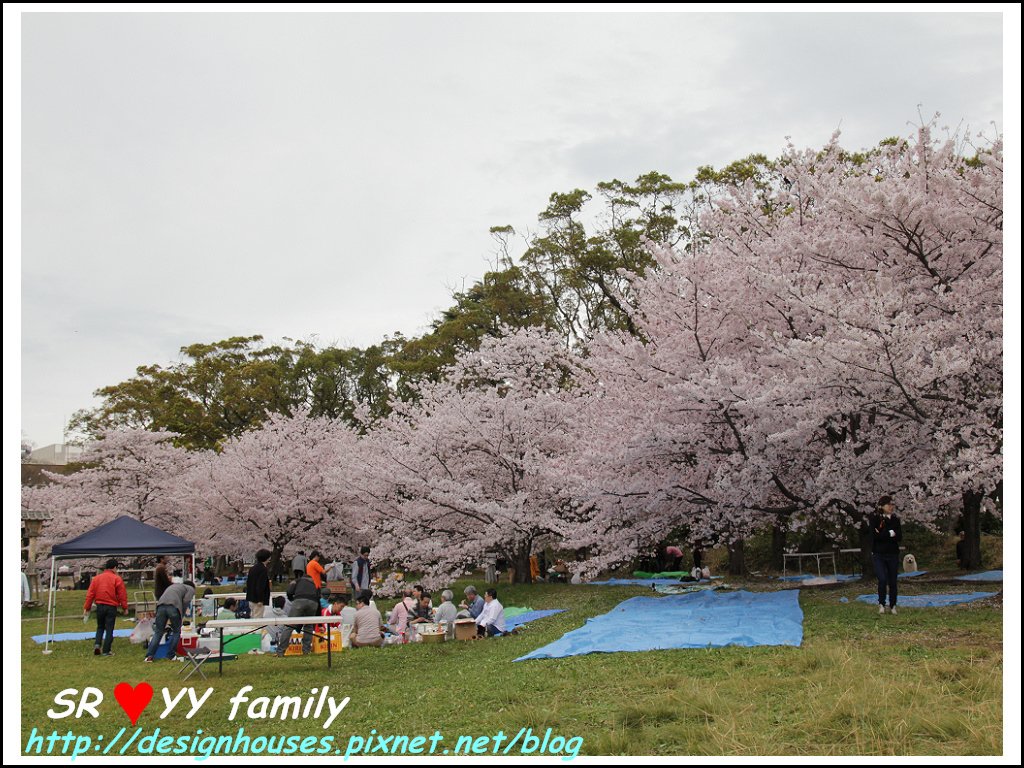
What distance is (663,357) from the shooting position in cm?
1512

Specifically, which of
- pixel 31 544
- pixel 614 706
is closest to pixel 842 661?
pixel 614 706

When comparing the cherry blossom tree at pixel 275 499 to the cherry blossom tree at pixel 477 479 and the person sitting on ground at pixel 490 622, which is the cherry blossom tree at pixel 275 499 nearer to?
the cherry blossom tree at pixel 477 479

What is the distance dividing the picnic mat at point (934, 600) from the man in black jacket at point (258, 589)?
30.7 feet

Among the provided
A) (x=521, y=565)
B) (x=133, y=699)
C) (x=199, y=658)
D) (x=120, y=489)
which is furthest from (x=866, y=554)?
(x=120, y=489)

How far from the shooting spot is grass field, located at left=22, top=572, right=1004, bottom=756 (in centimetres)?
549

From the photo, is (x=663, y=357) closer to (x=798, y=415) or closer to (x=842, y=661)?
(x=798, y=415)

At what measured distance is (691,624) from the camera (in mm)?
11078

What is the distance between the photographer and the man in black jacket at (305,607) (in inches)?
458

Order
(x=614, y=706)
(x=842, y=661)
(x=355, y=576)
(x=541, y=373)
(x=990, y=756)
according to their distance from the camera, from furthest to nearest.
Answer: (x=541, y=373)
(x=355, y=576)
(x=842, y=661)
(x=614, y=706)
(x=990, y=756)

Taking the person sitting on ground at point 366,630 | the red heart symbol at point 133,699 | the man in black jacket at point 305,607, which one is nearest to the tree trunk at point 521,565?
the person sitting on ground at point 366,630

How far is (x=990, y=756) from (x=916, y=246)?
9166mm

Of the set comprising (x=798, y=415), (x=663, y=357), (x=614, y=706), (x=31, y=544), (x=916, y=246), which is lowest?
(x=31, y=544)

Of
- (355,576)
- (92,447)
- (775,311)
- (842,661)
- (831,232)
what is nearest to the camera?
(842,661)

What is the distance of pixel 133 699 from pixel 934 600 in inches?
402
